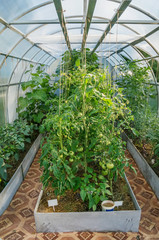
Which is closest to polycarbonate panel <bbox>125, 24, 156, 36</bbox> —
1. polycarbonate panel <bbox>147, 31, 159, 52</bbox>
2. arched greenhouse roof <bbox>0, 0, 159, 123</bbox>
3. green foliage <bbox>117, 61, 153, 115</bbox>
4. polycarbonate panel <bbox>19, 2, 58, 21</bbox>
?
arched greenhouse roof <bbox>0, 0, 159, 123</bbox>

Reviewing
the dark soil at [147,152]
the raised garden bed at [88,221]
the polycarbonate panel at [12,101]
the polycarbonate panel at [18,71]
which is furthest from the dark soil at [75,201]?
the polycarbonate panel at [18,71]

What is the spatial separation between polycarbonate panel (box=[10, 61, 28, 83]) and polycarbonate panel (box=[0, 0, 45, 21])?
2396mm

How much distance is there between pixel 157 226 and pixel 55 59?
9617mm

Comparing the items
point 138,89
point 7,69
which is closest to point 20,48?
point 7,69

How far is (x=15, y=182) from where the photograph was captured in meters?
3.28

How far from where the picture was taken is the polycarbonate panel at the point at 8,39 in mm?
3731

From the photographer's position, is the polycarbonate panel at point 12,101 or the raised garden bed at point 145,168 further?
the polycarbonate panel at point 12,101

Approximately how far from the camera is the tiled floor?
2449mm

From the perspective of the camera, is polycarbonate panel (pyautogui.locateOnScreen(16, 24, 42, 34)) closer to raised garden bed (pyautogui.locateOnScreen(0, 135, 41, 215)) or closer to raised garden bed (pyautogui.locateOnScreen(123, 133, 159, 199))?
raised garden bed (pyautogui.locateOnScreen(0, 135, 41, 215))

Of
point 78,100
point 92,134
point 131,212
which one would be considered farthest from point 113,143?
point 131,212

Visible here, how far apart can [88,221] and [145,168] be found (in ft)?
5.54

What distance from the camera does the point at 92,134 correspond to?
9.04 ft

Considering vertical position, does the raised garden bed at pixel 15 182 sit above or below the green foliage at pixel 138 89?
below

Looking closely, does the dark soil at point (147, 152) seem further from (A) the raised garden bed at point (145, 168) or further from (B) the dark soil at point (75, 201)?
(B) the dark soil at point (75, 201)
